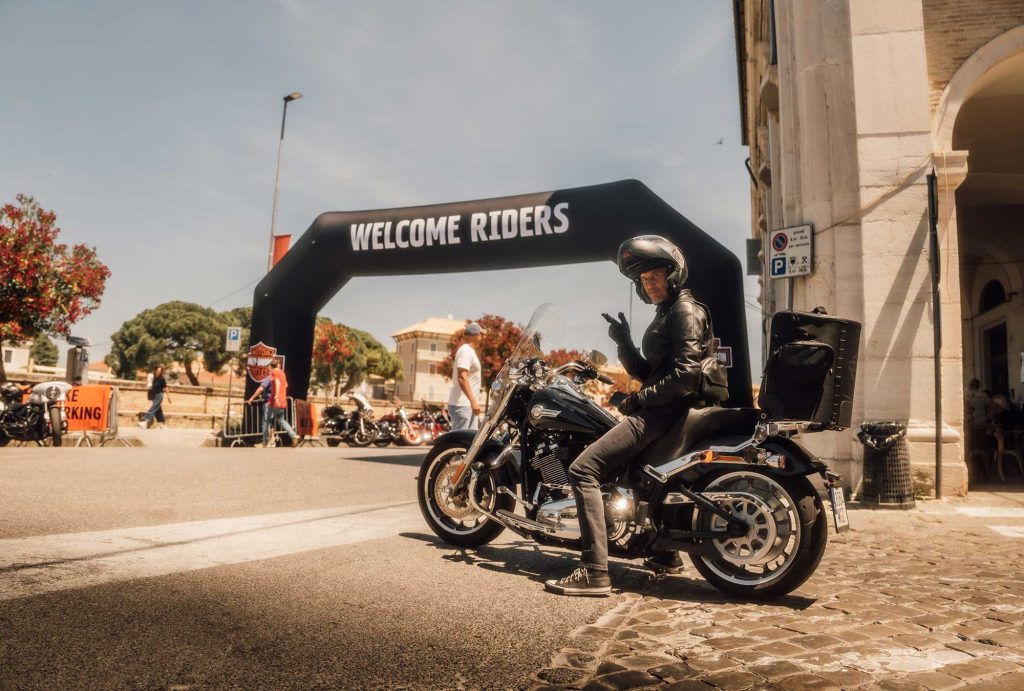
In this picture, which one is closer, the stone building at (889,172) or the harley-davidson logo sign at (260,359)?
the stone building at (889,172)

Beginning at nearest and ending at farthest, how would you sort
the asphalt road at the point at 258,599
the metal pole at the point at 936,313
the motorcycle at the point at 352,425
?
the asphalt road at the point at 258,599, the metal pole at the point at 936,313, the motorcycle at the point at 352,425

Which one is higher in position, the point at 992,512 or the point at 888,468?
the point at 888,468

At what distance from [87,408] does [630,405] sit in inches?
527

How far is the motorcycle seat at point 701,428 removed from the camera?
388 centimetres

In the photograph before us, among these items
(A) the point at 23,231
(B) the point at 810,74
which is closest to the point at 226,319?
(A) the point at 23,231

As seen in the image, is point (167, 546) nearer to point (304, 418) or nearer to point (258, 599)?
point (258, 599)

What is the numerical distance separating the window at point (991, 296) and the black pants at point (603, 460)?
667 inches

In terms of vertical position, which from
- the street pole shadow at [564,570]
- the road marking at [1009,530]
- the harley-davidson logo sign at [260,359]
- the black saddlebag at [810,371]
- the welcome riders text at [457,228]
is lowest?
the street pole shadow at [564,570]

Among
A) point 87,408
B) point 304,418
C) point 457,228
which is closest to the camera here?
point 457,228

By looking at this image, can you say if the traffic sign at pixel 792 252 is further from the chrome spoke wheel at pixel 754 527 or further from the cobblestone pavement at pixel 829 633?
the chrome spoke wheel at pixel 754 527

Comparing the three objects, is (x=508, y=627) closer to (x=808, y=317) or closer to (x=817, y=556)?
(x=817, y=556)

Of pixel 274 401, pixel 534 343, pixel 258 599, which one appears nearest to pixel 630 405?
pixel 534 343

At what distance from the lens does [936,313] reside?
837 centimetres

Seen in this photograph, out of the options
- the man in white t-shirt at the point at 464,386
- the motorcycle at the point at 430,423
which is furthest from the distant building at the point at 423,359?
the man in white t-shirt at the point at 464,386
